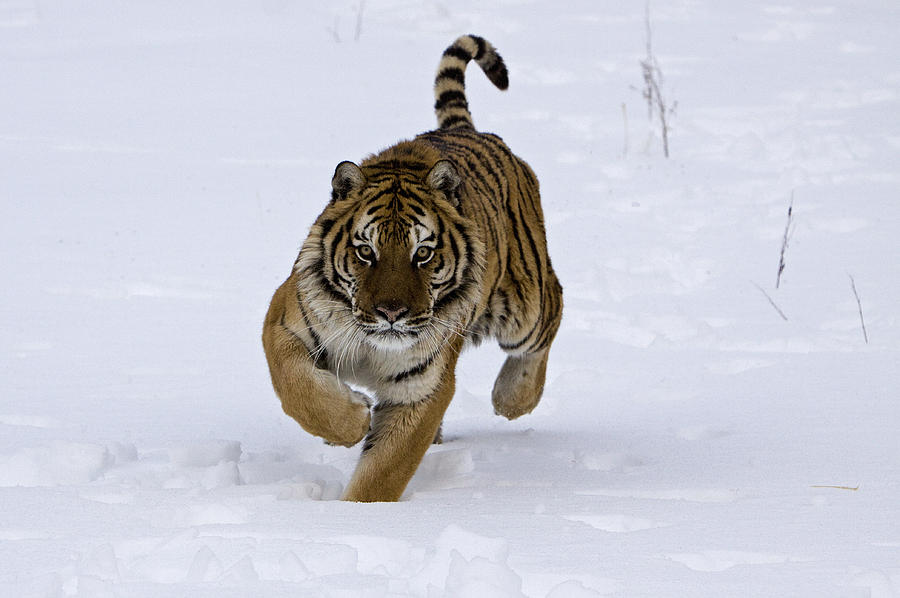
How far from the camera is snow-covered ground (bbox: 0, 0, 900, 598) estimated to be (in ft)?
7.79

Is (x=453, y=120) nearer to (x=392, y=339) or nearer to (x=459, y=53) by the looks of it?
(x=459, y=53)

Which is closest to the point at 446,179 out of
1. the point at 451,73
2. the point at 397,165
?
the point at 397,165

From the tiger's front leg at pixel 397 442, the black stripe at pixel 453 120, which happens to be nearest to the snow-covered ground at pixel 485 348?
the tiger's front leg at pixel 397 442

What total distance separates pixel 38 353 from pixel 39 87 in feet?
17.9

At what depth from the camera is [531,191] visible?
469 cm

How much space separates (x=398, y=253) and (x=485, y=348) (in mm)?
2884

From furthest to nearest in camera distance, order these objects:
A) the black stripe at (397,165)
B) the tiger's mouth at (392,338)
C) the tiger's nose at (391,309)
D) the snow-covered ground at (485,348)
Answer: the black stripe at (397,165) < the tiger's mouth at (392,338) < the tiger's nose at (391,309) < the snow-covered ground at (485,348)

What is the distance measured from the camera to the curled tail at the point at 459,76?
4895 mm

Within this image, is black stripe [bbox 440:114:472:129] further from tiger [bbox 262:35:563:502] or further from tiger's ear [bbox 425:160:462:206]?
tiger's ear [bbox 425:160:462:206]

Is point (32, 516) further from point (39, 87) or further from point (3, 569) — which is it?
point (39, 87)

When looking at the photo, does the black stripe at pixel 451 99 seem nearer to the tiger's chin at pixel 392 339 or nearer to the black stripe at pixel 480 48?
the black stripe at pixel 480 48

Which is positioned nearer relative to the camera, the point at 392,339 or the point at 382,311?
the point at 382,311

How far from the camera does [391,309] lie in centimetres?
310

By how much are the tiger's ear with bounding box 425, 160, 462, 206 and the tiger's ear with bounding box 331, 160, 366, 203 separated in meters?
0.21
